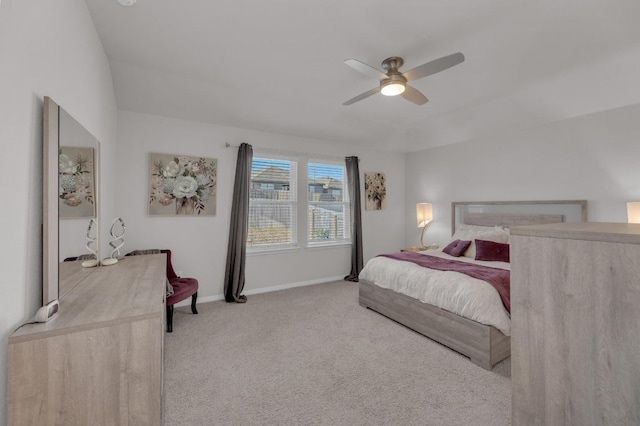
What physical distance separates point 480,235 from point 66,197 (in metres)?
4.24

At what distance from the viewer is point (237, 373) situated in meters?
2.18

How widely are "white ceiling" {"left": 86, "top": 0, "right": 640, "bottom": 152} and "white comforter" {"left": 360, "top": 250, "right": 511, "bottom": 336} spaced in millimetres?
2078

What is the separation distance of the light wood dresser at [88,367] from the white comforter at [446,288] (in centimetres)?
230

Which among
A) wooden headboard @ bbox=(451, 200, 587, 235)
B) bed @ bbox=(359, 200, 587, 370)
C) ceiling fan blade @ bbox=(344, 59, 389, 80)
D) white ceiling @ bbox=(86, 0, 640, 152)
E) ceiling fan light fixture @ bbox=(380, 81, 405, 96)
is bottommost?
bed @ bbox=(359, 200, 587, 370)

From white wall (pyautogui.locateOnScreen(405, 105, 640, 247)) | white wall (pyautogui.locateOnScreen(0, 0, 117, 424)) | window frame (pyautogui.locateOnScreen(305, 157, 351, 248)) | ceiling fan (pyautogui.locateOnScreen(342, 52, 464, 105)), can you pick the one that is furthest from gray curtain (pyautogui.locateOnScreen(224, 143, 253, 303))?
white wall (pyautogui.locateOnScreen(405, 105, 640, 247))

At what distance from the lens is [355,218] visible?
4.91 metres

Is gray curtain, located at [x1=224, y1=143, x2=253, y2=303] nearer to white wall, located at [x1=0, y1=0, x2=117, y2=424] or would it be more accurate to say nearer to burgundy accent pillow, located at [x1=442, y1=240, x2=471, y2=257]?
white wall, located at [x1=0, y1=0, x2=117, y2=424]

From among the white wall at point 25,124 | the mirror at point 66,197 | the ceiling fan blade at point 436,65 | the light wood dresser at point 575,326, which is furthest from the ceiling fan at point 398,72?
the mirror at point 66,197

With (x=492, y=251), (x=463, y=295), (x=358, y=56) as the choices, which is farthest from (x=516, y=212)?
(x=358, y=56)

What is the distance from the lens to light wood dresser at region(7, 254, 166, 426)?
3.32 ft

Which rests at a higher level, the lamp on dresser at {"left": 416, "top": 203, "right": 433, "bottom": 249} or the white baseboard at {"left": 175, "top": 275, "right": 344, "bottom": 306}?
the lamp on dresser at {"left": 416, "top": 203, "right": 433, "bottom": 249}

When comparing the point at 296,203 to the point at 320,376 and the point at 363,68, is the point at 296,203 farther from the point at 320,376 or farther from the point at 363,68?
the point at 320,376

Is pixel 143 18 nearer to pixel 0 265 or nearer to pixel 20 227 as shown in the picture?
pixel 20 227

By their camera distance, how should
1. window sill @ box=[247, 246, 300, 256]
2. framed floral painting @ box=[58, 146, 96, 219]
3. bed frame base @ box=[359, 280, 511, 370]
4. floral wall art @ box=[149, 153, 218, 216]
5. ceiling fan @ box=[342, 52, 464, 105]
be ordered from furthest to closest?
window sill @ box=[247, 246, 300, 256], floral wall art @ box=[149, 153, 218, 216], bed frame base @ box=[359, 280, 511, 370], ceiling fan @ box=[342, 52, 464, 105], framed floral painting @ box=[58, 146, 96, 219]
